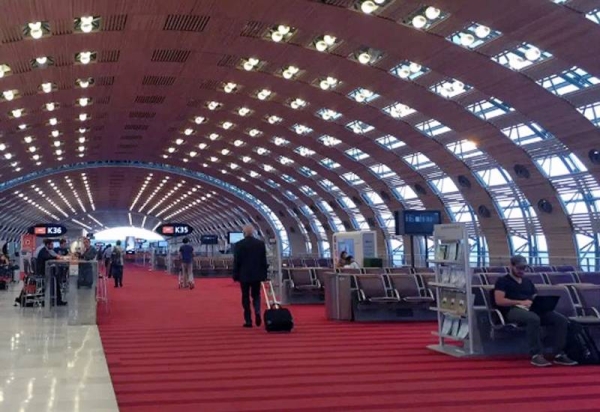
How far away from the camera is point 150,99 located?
27188mm

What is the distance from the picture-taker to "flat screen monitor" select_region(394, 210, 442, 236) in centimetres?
1753

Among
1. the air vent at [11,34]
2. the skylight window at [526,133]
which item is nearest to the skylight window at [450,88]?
the skylight window at [526,133]

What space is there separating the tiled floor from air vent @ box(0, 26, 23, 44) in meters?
8.88

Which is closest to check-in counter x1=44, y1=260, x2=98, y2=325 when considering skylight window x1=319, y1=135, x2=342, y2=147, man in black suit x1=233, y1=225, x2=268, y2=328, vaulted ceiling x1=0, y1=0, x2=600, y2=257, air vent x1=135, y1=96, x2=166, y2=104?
man in black suit x1=233, y1=225, x2=268, y2=328

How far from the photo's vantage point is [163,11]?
16.5 metres

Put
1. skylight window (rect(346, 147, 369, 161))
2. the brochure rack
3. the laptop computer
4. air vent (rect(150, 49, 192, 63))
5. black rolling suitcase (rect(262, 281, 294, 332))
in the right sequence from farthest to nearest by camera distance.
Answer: skylight window (rect(346, 147, 369, 161)), air vent (rect(150, 49, 192, 63)), black rolling suitcase (rect(262, 281, 294, 332)), the brochure rack, the laptop computer

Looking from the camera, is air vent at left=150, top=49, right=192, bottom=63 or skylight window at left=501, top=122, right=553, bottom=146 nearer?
air vent at left=150, top=49, right=192, bottom=63

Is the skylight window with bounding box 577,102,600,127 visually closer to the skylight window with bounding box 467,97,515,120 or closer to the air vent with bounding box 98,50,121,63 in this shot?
the skylight window with bounding box 467,97,515,120

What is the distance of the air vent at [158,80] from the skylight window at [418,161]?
40.6ft

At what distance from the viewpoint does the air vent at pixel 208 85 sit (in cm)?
2427

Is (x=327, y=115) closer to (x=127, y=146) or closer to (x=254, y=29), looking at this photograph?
(x=254, y=29)

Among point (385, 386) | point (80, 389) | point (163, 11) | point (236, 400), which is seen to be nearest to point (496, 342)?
point (385, 386)

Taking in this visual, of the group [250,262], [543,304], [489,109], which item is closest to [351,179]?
[489,109]

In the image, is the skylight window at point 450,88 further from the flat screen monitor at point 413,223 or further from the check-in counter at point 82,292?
the check-in counter at point 82,292
